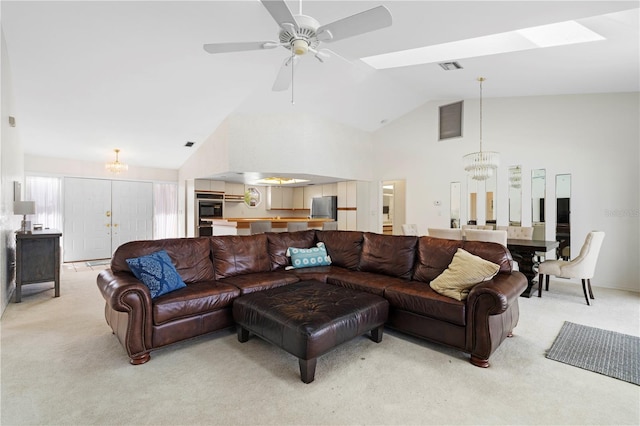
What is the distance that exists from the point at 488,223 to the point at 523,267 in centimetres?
168

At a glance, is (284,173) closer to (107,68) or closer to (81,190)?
(107,68)

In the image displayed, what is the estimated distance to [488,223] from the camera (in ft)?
19.6

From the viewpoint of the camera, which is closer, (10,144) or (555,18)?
(555,18)

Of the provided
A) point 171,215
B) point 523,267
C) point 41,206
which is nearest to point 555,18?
point 523,267

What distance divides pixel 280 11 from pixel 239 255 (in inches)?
96.3

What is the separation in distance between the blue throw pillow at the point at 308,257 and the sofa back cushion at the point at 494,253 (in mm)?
1667

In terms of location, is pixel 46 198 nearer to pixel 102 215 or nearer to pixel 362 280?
pixel 102 215

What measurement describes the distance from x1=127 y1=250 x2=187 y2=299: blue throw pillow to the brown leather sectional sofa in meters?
0.09

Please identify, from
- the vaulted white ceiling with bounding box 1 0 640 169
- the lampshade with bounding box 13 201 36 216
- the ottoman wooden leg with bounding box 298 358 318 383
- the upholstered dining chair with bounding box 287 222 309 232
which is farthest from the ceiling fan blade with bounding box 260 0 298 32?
the lampshade with bounding box 13 201 36 216

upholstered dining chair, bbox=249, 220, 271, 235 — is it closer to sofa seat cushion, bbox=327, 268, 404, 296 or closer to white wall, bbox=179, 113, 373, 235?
white wall, bbox=179, 113, 373, 235

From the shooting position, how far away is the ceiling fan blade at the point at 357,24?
2.06 metres

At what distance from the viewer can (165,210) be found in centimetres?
830

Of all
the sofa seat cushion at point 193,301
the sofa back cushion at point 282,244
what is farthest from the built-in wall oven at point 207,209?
the sofa seat cushion at point 193,301

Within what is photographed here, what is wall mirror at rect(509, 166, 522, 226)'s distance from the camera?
564 cm
